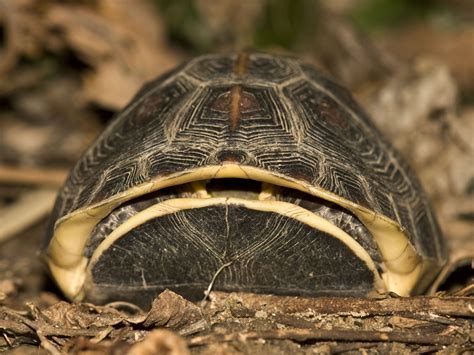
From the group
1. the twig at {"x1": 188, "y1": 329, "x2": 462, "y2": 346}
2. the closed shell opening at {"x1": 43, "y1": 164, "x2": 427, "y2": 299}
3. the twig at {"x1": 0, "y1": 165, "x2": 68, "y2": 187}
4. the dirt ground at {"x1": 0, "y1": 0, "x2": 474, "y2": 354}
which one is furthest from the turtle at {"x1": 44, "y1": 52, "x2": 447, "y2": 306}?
the twig at {"x1": 0, "y1": 165, "x2": 68, "y2": 187}

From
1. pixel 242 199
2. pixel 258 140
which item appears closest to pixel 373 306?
pixel 242 199

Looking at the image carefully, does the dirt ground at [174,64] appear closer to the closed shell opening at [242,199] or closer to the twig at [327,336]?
the twig at [327,336]

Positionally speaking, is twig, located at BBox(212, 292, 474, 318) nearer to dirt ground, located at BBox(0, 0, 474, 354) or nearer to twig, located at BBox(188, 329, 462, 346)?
dirt ground, located at BBox(0, 0, 474, 354)

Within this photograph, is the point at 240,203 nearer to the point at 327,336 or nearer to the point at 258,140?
the point at 258,140

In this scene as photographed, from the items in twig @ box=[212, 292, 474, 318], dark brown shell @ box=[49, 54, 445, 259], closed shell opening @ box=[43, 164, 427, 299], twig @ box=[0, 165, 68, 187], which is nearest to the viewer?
closed shell opening @ box=[43, 164, 427, 299]

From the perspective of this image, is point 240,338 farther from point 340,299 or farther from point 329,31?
point 329,31

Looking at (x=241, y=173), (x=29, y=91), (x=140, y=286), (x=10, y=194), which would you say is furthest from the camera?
Answer: (x=29, y=91)

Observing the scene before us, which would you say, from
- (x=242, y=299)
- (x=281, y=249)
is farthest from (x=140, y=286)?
(x=281, y=249)
